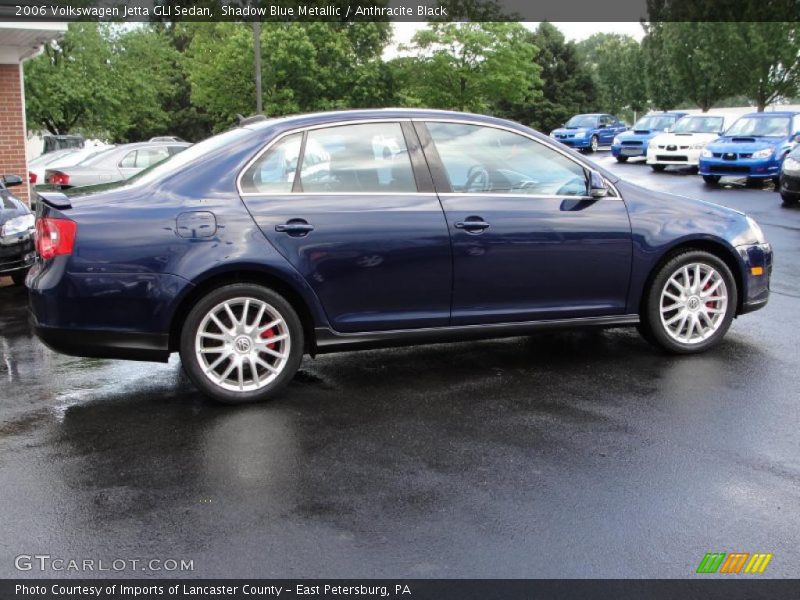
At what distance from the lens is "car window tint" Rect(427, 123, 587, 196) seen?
584 centimetres

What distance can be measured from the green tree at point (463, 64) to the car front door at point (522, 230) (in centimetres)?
3143

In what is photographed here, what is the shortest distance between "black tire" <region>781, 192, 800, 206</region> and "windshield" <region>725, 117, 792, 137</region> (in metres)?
4.65

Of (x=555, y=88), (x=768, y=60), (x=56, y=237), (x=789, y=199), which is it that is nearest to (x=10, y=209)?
(x=56, y=237)

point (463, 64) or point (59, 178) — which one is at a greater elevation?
point (463, 64)

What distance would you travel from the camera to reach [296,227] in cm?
539

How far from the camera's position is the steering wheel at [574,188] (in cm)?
603

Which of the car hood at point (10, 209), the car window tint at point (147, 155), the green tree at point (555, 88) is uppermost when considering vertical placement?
the green tree at point (555, 88)

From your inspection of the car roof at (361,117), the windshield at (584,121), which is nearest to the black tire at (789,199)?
the car roof at (361,117)

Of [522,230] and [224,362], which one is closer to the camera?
[224,362]

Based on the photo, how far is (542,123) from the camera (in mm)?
55875

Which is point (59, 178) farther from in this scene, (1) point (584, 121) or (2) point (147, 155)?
(1) point (584, 121)

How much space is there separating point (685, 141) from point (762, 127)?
10.7ft
